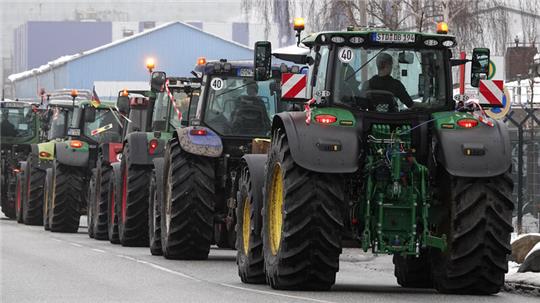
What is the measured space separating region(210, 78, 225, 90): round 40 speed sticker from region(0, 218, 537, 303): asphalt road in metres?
2.41

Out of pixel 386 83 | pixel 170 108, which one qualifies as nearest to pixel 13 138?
pixel 170 108

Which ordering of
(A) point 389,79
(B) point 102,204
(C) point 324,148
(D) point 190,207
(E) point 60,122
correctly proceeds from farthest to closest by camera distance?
(E) point 60,122
(B) point 102,204
(D) point 190,207
(A) point 389,79
(C) point 324,148

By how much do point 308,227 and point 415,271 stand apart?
219 cm

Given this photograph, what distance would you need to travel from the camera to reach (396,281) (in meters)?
18.0

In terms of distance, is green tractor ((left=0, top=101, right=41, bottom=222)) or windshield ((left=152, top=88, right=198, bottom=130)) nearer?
windshield ((left=152, top=88, right=198, bottom=130))

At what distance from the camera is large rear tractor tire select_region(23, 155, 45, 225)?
34125mm

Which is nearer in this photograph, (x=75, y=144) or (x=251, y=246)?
(x=251, y=246)

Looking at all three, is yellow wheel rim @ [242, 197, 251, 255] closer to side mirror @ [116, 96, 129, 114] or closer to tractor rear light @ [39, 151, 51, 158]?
side mirror @ [116, 96, 129, 114]

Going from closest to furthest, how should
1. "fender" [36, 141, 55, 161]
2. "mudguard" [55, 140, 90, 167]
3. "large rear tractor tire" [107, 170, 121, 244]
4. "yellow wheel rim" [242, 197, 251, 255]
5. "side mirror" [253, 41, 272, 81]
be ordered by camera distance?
"side mirror" [253, 41, 272, 81], "yellow wheel rim" [242, 197, 251, 255], "large rear tractor tire" [107, 170, 121, 244], "mudguard" [55, 140, 90, 167], "fender" [36, 141, 55, 161]

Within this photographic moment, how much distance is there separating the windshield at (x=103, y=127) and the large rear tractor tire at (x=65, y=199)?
1.38 meters

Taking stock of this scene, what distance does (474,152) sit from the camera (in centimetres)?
1448

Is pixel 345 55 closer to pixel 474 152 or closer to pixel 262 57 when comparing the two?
pixel 262 57

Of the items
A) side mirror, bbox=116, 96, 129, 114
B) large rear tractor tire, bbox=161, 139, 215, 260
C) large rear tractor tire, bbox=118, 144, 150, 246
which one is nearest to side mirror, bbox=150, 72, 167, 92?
large rear tractor tire, bbox=118, 144, 150, 246

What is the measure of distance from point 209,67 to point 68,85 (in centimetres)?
6351
